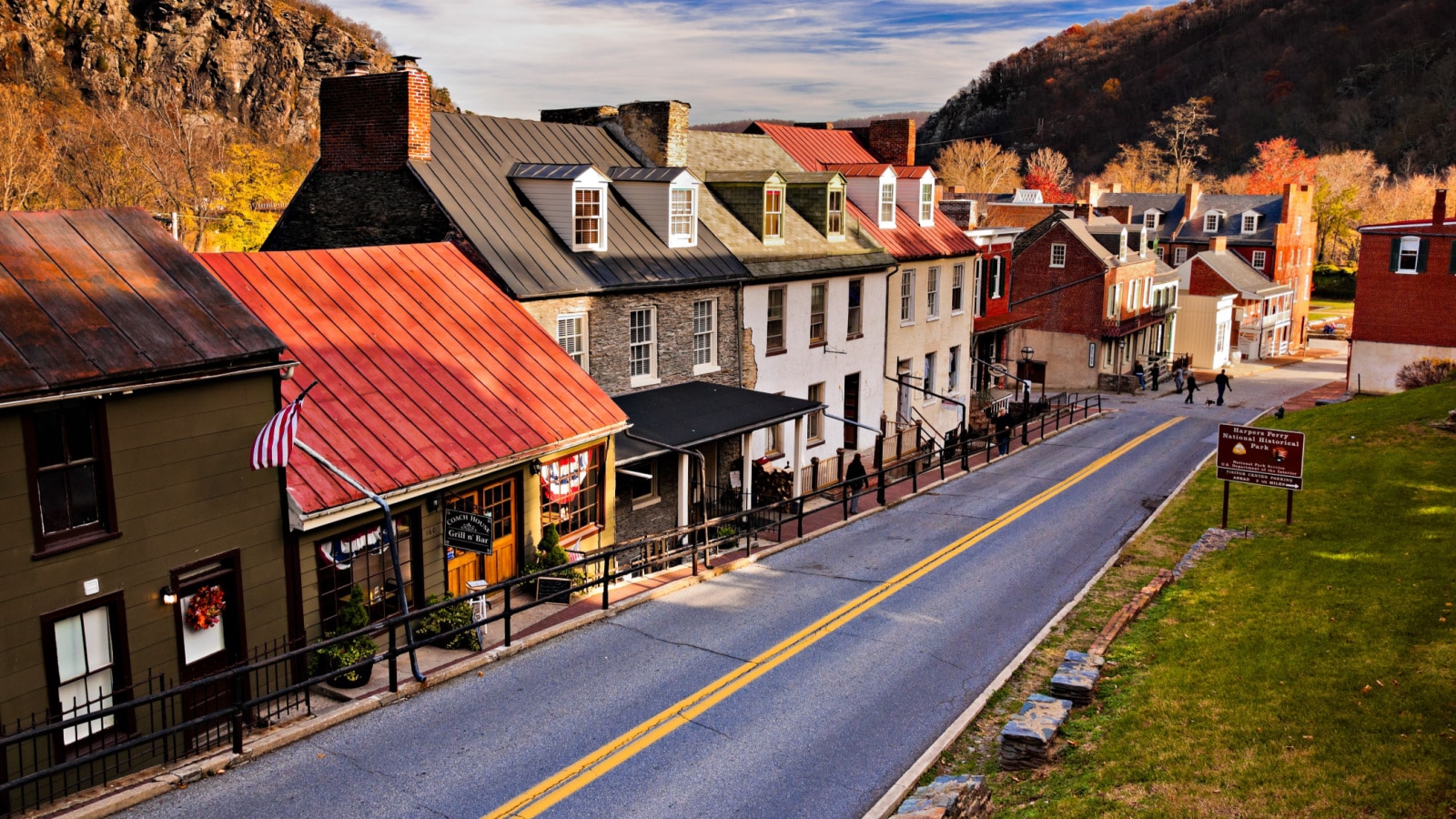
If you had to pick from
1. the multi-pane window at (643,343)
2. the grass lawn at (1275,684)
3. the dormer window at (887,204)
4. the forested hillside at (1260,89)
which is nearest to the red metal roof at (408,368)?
the multi-pane window at (643,343)

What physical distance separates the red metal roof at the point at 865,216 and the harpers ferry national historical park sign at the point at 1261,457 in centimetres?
1541

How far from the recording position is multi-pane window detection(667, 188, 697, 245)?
25672 millimetres

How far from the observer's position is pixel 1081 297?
2256 inches

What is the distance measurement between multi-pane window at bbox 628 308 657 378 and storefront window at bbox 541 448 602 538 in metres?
4.55

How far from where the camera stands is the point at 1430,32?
517 feet

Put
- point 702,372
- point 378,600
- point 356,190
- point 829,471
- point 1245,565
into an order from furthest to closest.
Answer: point 829,471 → point 702,372 → point 356,190 → point 1245,565 → point 378,600

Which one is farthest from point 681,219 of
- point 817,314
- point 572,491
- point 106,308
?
point 106,308

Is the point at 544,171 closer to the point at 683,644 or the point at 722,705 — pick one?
the point at 683,644

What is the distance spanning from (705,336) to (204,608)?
1596cm

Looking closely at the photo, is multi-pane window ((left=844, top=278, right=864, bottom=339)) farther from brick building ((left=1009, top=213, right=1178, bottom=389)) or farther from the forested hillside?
the forested hillside

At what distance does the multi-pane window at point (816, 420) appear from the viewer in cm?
3098

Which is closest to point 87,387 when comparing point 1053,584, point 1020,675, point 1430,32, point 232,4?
point 1020,675

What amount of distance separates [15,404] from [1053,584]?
16.1m

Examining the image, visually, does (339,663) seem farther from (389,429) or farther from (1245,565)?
(1245,565)
